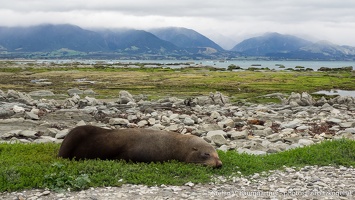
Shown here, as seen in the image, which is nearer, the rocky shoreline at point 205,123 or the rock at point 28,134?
the rocky shoreline at point 205,123

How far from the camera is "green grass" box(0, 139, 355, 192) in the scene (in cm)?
1299

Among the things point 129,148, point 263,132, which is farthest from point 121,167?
point 263,132

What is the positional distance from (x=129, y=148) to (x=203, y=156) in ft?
9.46

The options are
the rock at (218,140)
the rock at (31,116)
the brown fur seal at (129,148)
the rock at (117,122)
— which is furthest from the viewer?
the rock at (31,116)

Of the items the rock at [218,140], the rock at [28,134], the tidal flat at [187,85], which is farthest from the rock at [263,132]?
the tidal flat at [187,85]

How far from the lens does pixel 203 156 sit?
15.5 metres

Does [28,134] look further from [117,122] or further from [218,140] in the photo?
[218,140]

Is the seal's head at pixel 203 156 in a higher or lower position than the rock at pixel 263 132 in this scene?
higher

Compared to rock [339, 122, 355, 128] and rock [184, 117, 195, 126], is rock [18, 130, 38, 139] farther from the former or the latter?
rock [339, 122, 355, 128]

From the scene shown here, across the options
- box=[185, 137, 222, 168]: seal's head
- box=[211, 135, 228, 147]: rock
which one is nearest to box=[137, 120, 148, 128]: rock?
box=[211, 135, 228, 147]: rock

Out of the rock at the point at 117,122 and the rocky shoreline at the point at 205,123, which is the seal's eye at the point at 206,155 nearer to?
the rocky shoreline at the point at 205,123

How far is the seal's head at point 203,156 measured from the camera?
599 inches

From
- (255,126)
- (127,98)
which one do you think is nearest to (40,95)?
(127,98)

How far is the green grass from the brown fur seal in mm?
589
